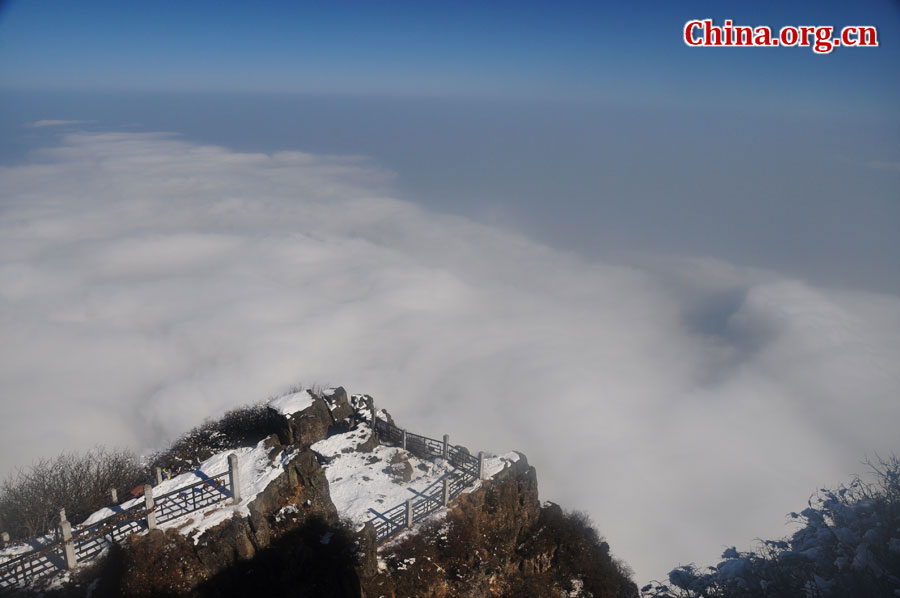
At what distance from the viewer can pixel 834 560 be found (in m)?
10.1

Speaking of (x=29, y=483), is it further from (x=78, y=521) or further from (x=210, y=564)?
(x=210, y=564)

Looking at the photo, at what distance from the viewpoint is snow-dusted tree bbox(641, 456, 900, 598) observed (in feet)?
30.1

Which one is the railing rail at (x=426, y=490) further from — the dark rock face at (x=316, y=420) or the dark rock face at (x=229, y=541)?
the dark rock face at (x=316, y=420)

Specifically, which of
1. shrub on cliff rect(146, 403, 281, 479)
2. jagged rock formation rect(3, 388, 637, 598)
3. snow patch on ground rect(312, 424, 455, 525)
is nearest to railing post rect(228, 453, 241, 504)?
jagged rock formation rect(3, 388, 637, 598)

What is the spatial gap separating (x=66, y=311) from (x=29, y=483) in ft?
312

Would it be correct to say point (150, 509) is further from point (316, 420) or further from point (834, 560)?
point (834, 560)

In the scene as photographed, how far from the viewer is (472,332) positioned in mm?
114312

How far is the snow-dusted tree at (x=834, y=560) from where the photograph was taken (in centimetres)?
919

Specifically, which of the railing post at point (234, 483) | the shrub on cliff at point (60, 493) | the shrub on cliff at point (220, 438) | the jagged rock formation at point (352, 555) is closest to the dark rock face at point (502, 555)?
the jagged rock formation at point (352, 555)

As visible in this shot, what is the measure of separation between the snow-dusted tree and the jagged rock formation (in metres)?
6.93

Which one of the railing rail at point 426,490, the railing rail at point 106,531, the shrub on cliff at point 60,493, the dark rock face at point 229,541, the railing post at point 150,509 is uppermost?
the railing post at point 150,509

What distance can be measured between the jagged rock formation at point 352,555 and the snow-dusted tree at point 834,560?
22.7 feet

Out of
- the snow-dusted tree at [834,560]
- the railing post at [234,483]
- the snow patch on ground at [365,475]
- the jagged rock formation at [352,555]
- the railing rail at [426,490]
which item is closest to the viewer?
the snow-dusted tree at [834,560]

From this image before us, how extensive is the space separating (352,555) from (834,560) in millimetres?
12766
